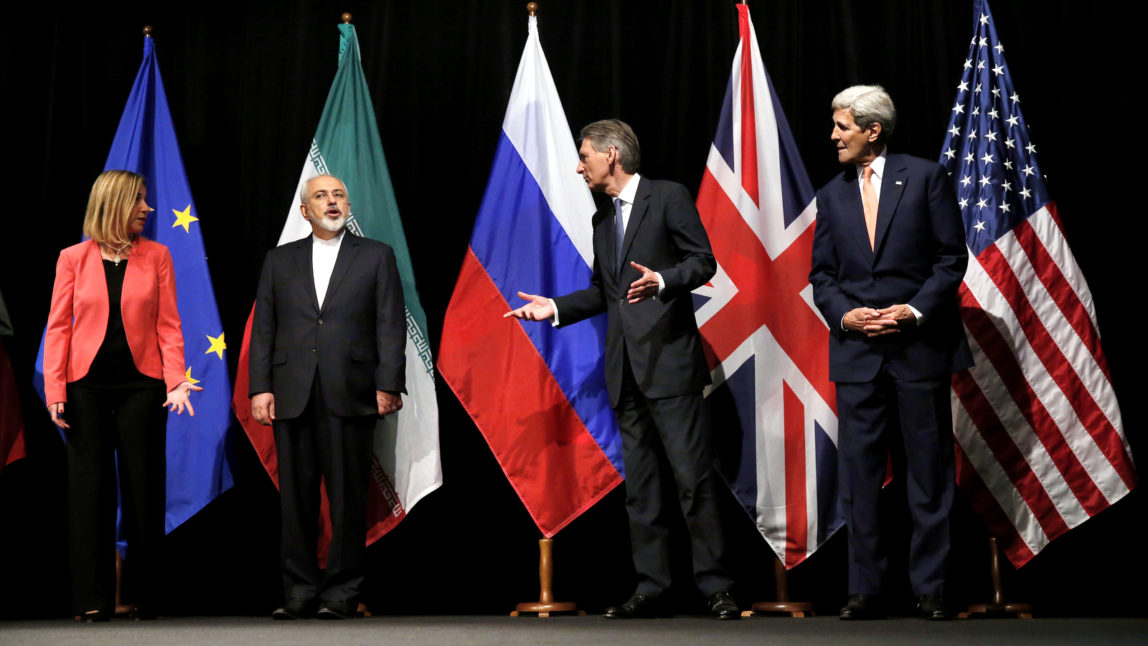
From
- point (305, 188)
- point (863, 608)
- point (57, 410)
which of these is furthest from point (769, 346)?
point (57, 410)

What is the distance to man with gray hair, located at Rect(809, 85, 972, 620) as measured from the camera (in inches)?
133

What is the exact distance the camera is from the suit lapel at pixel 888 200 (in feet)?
11.5

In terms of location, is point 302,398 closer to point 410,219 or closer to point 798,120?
point 410,219

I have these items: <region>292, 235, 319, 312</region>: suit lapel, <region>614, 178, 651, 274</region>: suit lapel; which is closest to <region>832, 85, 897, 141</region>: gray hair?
<region>614, 178, 651, 274</region>: suit lapel

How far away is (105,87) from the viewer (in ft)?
15.3

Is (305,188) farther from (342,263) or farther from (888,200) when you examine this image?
(888,200)

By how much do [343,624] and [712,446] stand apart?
4.40ft

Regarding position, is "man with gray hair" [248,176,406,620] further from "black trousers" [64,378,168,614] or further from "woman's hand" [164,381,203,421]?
"black trousers" [64,378,168,614]

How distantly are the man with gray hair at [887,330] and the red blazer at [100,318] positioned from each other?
2104mm

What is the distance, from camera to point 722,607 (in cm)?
353

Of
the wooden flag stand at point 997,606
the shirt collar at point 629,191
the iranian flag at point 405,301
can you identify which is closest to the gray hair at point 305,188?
the iranian flag at point 405,301

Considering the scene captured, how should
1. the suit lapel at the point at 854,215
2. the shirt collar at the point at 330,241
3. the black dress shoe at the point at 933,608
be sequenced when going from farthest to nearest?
the shirt collar at the point at 330,241, the suit lapel at the point at 854,215, the black dress shoe at the point at 933,608

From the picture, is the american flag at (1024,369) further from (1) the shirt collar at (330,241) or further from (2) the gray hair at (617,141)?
(1) the shirt collar at (330,241)

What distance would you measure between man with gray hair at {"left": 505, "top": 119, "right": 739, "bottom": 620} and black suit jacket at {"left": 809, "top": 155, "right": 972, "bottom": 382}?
1.39ft
